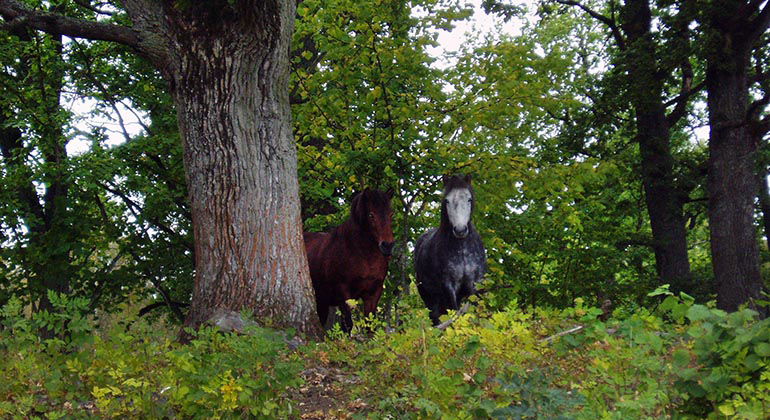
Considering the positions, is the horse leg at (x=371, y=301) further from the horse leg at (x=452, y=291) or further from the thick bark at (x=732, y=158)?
the thick bark at (x=732, y=158)

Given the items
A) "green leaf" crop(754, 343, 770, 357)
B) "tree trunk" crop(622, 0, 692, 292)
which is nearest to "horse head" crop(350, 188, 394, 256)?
"green leaf" crop(754, 343, 770, 357)

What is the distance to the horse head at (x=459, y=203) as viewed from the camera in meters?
9.90

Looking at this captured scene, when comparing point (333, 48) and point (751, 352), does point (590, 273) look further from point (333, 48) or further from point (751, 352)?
point (751, 352)

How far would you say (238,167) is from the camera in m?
8.09

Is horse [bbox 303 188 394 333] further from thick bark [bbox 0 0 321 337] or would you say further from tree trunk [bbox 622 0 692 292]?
tree trunk [bbox 622 0 692 292]

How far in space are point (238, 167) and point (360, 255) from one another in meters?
2.80

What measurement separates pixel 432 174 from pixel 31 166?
24.0 feet

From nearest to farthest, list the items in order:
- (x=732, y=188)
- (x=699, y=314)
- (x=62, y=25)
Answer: (x=699, y=314) < (x=62, y=25) < (x=732, y=188)

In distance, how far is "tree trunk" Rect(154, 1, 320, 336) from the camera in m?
7.97

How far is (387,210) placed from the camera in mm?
9836

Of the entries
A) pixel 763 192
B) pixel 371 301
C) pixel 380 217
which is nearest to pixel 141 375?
pixel 380 217

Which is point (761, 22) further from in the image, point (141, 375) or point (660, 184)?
point (141, 375)

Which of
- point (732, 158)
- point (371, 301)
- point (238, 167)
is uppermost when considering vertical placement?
point (732, 158)

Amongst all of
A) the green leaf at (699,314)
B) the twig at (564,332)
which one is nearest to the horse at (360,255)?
the twig at (564,332)
